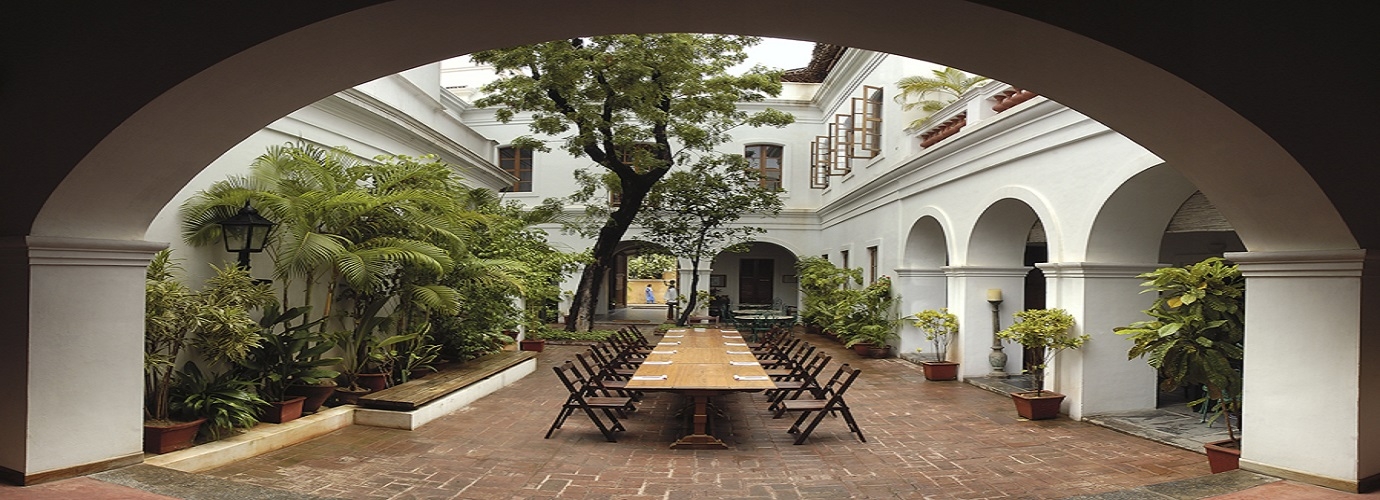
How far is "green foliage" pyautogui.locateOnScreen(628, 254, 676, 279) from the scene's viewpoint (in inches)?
1302

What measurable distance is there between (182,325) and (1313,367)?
7221mm

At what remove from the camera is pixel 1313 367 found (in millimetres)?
4004

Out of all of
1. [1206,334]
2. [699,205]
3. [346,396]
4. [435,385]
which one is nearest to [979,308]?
[1206,334]

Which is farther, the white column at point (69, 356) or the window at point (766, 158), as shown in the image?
the window at point (766, 158)

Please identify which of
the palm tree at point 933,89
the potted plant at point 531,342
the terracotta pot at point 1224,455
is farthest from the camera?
the potted plant at point 531,342

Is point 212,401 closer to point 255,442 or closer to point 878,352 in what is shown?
point 255,442

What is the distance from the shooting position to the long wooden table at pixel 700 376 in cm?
685

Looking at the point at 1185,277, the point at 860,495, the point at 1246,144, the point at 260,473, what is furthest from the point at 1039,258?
the point at 260,473

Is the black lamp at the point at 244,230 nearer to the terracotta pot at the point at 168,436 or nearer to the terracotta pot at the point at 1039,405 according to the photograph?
the terracotta pot at the point at 168,436

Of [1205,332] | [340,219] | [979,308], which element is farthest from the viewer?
[979,308]

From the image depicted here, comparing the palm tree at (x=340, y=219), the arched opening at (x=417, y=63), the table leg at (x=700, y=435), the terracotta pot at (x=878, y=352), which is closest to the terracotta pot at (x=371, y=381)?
the palm tree at (x=340, y=219)

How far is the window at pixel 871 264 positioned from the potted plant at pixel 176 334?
43.6 feet

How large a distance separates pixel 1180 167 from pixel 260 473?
21.1ft

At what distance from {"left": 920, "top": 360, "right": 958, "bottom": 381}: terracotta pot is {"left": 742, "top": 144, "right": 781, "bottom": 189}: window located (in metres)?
13.0
